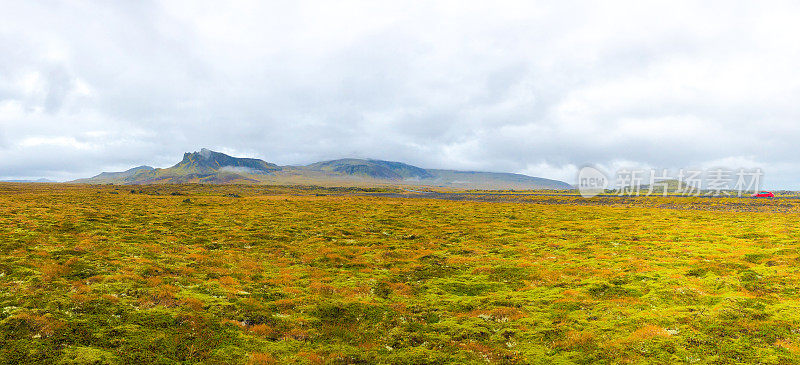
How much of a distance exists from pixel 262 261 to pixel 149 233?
16.1 meters

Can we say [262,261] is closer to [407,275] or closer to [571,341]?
[407,275]

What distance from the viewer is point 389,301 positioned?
621 inches

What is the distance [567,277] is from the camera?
19.5 metres

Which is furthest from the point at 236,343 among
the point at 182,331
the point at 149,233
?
the point at 149,233

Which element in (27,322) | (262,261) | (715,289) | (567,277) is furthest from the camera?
(262,261)

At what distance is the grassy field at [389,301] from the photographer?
1054cm

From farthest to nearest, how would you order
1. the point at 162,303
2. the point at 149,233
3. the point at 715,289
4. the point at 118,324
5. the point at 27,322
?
the point at 149,233 → the point at 715,289 → the point at 162,303 → the point at 118,324 → the point at 27,322


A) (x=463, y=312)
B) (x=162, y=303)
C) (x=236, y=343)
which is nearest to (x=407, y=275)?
(x=463, y=312)

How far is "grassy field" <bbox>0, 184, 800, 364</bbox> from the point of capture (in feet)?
34.6

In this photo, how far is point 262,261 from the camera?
23.1 meters

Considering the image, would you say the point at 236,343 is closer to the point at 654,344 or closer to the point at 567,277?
the point at 654,344

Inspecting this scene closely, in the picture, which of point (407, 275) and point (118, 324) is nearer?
point (118, 324)

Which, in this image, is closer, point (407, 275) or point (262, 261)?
point (407, 275)

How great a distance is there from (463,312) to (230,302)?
10.5 meters
